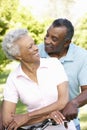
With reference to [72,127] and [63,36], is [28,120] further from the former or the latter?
[63,36]

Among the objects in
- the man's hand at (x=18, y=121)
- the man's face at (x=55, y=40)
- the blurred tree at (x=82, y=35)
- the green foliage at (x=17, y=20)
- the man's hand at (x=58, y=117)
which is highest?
the man's face at (x=55, y=40)

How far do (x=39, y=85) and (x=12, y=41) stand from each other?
383mm

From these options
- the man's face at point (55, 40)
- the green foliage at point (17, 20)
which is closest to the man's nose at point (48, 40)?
the man's face at point (55, 40)

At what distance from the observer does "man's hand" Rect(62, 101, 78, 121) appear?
12.0ft

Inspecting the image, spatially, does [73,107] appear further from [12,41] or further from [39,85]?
[12,41]

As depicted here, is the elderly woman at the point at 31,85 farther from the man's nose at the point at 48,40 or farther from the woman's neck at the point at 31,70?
the man's nose at the point at 48,40

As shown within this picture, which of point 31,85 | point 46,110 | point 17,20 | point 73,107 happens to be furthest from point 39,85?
point 17,20

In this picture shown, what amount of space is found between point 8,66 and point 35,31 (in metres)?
2.57

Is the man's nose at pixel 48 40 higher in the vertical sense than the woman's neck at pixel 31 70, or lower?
higher

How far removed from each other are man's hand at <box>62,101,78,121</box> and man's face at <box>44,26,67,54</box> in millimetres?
545

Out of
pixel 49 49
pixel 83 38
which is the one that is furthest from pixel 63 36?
pixel 83 38

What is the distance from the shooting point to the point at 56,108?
12.0 ft

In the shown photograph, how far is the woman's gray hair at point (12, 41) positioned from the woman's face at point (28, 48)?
31mm

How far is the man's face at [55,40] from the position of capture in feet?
13.2
